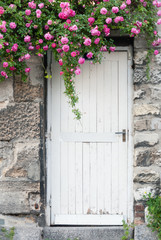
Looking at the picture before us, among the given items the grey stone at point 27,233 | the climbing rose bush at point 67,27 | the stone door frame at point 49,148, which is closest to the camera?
the climbing rose bush at point 67,27

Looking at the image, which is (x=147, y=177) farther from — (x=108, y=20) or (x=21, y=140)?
(x=108, y=20)

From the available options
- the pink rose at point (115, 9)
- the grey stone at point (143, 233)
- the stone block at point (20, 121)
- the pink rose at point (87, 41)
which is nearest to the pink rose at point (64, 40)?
the pink rose at point (87, 41)

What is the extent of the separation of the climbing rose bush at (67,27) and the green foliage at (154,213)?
1236 millimetres

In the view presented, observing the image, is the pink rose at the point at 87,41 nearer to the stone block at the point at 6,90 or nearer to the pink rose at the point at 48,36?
the pink rose at the point at 48,36

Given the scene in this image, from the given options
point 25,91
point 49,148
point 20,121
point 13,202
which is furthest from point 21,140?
point 13,202

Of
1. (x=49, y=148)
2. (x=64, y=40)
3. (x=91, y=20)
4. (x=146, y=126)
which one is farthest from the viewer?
(x=49, y=148)

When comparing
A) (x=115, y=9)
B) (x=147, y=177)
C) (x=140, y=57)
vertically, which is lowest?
(x=147, y=177)

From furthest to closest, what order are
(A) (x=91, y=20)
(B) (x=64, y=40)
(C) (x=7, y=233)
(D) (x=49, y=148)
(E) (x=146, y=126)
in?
(D) (x=49, y=148) < (E) (x=146, y=126) < (C) (x=7, y=233) < (A) (x=91, y=20) < (B) (x=64, y=40)

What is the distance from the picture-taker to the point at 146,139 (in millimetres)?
3979

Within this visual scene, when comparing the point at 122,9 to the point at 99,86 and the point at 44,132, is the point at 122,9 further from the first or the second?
the point at 44,132

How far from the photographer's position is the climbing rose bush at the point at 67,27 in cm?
360

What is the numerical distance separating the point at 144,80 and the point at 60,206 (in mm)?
1776

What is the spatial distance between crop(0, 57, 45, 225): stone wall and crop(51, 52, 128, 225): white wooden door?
0.85 feet

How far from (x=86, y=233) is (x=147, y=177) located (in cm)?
95
